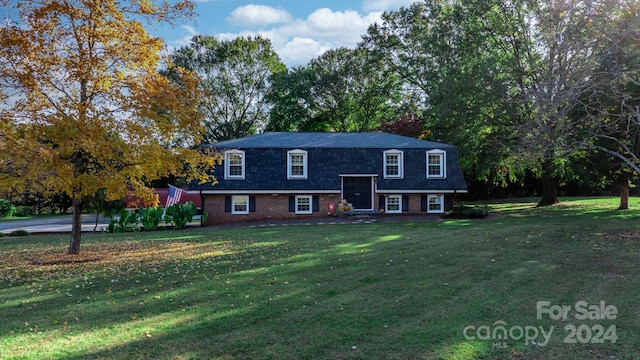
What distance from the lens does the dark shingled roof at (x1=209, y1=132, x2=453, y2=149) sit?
25.3 meters

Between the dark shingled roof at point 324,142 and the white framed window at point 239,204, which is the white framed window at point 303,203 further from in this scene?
the dark shingled roof at point 324,142

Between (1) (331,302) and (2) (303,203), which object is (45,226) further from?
(1) (331,302)

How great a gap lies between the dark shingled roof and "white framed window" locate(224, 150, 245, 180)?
0.59 m

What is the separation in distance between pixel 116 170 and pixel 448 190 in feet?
59.9

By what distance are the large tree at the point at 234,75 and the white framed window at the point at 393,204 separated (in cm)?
2103

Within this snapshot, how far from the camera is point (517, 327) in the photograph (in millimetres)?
5277

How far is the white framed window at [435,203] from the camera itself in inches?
978

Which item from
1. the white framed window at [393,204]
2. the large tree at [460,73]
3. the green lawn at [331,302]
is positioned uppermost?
the large tree at [460,73]

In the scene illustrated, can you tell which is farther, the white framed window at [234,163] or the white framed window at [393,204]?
the white framed window at [393,204]

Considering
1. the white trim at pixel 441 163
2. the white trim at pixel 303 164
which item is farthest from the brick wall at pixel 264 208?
the white trim at pixel 441 163

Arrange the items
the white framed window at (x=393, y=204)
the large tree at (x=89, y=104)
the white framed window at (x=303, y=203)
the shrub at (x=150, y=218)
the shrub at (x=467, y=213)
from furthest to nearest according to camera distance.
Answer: the white framed window at (x=393, y=204)
the white framed window at (x=303, y=203)
the shrub at (x=467, y=213)
the shrub at (x=150, y=218)
the large tree at (x=89, y=104)

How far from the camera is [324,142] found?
26125mm

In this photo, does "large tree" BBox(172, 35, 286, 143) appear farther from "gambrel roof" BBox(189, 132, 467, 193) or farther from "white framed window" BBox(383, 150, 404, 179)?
"white framed window" BBox(383, 150, 404, 179)

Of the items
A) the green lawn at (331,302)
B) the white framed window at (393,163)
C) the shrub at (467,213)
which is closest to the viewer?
the green lawn at (331,302)
